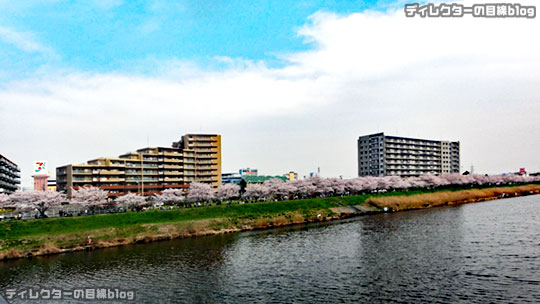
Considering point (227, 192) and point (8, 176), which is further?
point (8, 176)

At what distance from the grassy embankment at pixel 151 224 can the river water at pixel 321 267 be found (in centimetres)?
363

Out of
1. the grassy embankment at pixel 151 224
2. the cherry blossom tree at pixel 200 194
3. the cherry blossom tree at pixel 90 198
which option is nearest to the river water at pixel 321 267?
the grassy embankment at pixel 151 224

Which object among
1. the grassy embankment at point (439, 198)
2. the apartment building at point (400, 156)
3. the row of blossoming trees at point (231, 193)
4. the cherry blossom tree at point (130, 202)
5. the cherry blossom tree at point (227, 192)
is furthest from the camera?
the apartment building at point (400, 156)

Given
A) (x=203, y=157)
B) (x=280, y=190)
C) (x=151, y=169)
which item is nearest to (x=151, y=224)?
(x=280, y=190)

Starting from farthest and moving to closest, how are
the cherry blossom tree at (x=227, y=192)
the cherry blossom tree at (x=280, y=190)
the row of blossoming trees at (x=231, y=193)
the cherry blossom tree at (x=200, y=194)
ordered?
the cherry blossom tree at (x=280, y=190) < the cherry blossom tree at (x=227, y=192) < the cherry blossom tree at (x=200, y=194) < the row of blossoming trees at (x=231, y=193)

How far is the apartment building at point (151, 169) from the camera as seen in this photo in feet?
314

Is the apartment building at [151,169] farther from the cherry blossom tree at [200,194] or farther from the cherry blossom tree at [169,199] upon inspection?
the cherry blossom tree at [200,194]

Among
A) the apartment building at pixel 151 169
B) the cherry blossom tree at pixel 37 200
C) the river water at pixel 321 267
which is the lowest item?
the river water at pixel 321 267

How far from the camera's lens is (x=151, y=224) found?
200 feet

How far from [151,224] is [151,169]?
165ft

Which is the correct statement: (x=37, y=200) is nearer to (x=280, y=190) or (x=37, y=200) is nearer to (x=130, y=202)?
(x=130, y=202)

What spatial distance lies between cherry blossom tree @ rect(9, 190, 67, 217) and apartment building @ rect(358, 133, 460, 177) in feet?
407

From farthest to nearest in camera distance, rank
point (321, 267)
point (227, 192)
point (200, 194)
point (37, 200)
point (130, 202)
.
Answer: point (227, 192), point (200, 194), point (130, 202), point (37, 200), point (321, 267)

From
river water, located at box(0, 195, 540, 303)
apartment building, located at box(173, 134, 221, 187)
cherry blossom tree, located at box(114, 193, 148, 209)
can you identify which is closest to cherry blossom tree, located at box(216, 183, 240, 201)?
apartment building, located at box(173, 134, 221, 187)
